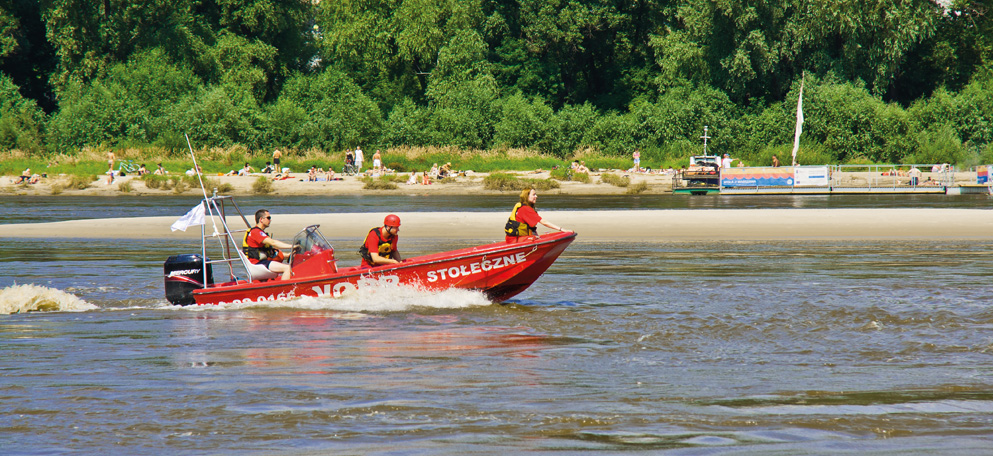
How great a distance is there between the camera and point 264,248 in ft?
42.8

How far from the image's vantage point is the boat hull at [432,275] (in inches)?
490

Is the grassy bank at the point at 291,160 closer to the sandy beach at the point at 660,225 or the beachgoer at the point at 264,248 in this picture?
the sandy beach at the point at 660,225

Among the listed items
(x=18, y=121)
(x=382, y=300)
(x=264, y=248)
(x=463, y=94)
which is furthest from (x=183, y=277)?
(x=18, y=121)

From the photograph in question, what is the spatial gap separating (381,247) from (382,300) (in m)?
0.75

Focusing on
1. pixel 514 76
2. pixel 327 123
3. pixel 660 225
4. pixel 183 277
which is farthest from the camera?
pixel 514 76

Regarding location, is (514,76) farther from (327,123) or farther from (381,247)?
(381,247)

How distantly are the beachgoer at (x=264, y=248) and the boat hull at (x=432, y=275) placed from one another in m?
0.28

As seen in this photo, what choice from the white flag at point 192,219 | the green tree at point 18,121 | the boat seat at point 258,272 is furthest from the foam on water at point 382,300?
the green tree at point 18,121

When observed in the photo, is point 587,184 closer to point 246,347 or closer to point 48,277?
point 48,277

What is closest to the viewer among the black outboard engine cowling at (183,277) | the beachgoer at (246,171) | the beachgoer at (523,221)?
the beachgoer at (523,221)

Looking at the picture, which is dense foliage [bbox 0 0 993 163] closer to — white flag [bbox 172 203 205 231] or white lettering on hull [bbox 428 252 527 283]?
white lettering on hull [bbox 428 252 527 283]

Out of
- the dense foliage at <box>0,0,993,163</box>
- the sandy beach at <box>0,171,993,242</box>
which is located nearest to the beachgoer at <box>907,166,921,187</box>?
the dense foliage at <box>0,0,993,163</box>

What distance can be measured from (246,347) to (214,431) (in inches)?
136

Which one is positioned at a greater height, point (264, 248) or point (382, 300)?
point (264, 248)
